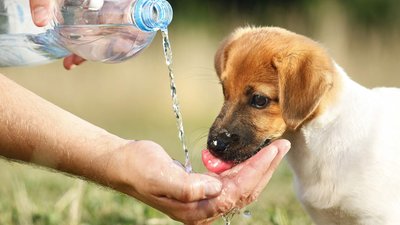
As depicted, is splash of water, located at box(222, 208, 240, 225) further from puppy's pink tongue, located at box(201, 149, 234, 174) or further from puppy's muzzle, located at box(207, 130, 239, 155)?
puppy's muzzle, located at box(207, 130, 239, 155)

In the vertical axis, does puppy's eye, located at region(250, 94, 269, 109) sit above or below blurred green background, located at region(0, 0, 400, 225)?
above

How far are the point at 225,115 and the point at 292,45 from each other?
530 mm

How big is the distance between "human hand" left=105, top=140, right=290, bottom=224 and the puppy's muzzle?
70cm

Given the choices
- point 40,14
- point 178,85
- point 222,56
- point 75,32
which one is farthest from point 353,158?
point 178,85

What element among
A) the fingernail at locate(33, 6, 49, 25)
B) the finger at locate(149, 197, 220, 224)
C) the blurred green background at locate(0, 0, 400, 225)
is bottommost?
the blurred green background at locate(0, 0, 400, 225)

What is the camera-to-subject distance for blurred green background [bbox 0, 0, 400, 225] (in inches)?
240

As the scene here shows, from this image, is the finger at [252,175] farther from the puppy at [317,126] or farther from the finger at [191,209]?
the puppy at [317,126]

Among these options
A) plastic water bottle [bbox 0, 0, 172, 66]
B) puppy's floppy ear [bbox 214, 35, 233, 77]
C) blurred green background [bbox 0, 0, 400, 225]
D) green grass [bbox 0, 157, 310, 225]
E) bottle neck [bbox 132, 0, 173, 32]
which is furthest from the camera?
blurred green background [bbox 0, 0, 400, 225]

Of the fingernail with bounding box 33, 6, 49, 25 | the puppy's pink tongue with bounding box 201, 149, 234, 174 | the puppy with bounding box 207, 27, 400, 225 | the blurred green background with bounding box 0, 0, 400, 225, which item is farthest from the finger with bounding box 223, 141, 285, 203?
the blurred green background with bounding box 0, 0, 400, 225

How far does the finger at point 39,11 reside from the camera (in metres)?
4.43

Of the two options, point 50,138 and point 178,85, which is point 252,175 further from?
point 178,85

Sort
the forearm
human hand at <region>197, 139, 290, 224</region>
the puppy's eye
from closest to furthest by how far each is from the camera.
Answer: human hand at <region>197, 139, 290, 224</region> < the forearm < the puppy's eye

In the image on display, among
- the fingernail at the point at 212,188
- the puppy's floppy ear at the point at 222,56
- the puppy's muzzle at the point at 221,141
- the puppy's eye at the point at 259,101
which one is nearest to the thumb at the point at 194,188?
the fingernail at the point at 212,188

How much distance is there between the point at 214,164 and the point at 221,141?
0.13 metres
